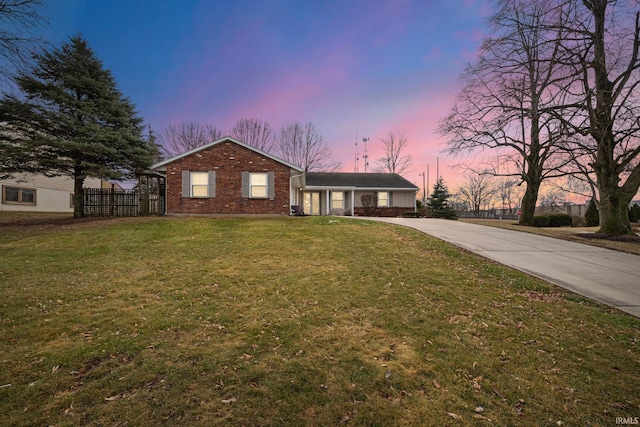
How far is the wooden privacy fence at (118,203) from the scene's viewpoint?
52.7 feet

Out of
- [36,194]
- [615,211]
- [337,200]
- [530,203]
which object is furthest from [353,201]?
[36,194]

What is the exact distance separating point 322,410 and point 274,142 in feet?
107

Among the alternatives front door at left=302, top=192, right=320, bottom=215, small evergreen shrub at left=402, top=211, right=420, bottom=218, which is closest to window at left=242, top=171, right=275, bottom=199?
front door at left=302, top=192, right=320, bottom=215

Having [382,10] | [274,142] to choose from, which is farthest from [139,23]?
[274,142]

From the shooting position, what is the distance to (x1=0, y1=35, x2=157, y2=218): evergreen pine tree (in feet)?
43.6

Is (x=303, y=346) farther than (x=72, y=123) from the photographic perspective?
No

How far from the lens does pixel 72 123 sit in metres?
13.9

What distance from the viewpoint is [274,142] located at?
3275 cm

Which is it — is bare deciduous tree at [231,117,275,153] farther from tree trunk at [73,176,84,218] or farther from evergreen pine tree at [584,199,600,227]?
evergreen pine tree at [584,199,600,227]

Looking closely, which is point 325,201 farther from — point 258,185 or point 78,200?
point 78,200

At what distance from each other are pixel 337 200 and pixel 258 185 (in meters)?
9.96

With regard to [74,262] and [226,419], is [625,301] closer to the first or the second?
[226,419]

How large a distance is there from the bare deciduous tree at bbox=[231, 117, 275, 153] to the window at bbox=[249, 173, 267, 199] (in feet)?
55.7

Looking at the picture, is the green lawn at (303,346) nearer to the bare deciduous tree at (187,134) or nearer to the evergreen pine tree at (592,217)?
the evergreen pine tree at (592,217)
